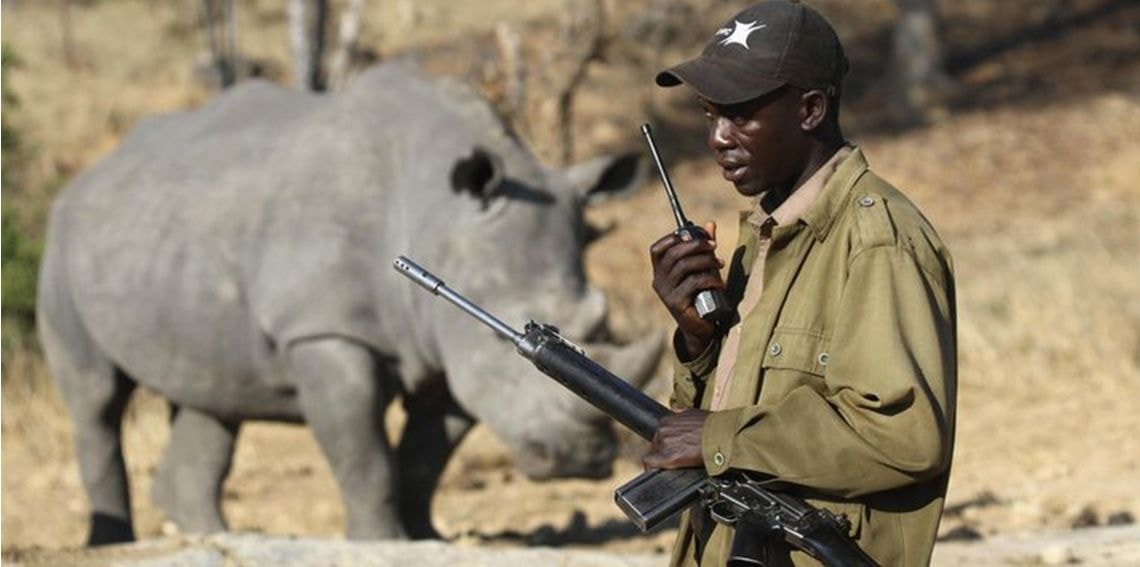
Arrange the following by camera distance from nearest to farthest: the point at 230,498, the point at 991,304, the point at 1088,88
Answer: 1. the point at 230,498
2. the point at 991,304
3. the point at 1088,88

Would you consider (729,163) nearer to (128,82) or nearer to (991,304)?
(991,304)

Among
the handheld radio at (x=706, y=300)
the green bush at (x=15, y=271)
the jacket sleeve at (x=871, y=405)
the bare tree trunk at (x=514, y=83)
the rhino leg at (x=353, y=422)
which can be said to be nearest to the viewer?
the jacket sleeve at (x=871, y=405)

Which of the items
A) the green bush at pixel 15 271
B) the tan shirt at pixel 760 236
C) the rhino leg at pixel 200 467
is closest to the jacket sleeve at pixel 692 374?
the tan shirt at pixel 760 236

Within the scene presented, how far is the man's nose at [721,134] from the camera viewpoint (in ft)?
14.5

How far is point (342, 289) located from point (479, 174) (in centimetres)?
77

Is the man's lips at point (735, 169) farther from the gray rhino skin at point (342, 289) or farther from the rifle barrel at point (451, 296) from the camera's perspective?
the gray rhino skin at point (342, 289)

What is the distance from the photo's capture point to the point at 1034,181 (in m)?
21.0

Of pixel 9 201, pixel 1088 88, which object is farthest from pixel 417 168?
pixel 1088 88

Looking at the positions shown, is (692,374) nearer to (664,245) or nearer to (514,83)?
(664,245)

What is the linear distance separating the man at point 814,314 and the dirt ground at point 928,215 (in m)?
5.69

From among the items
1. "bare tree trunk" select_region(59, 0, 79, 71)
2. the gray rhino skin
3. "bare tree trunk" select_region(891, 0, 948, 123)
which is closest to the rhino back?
the gray rhino skin

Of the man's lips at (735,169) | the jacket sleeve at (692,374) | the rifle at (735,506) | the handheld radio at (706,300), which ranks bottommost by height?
the rifle at (735,506)

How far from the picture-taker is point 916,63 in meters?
24.8

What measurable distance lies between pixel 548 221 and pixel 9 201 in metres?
8.42
